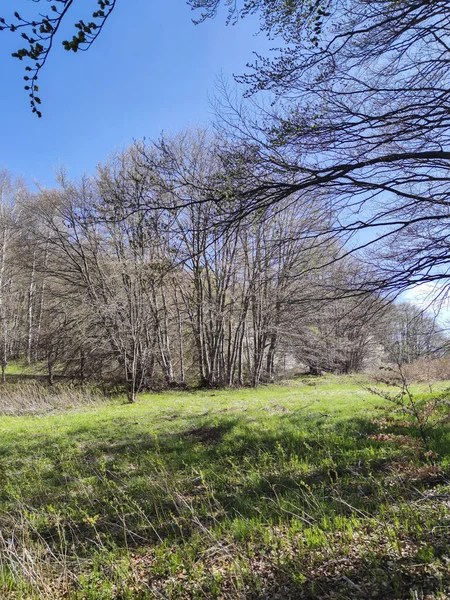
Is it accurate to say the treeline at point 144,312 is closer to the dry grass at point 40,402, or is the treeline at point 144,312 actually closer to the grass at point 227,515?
the dry grass at point 40,402

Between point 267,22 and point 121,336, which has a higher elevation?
point 267,22

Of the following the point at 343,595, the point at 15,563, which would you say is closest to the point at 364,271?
the point at 343,595

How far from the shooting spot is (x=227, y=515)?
3697mm

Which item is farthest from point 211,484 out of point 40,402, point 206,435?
point 40,402

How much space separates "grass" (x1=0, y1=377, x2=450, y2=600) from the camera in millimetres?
2518

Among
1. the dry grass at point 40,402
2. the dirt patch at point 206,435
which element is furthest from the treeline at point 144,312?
the dirt patch at point 206,435

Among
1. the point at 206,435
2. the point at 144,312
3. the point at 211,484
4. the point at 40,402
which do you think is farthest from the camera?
the point at 144,312

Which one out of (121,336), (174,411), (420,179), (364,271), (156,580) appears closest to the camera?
(156,580)

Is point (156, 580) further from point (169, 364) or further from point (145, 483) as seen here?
point (169, 364)

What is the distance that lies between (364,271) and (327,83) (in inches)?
102

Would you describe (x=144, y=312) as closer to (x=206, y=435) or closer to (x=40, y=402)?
(x=40, y=402)

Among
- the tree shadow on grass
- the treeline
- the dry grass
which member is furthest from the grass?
the treeline

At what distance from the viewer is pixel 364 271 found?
17.7 ft

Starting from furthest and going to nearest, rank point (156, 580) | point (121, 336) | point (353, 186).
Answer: point (121, 336)
point (353, 186)
point (156, 580)
